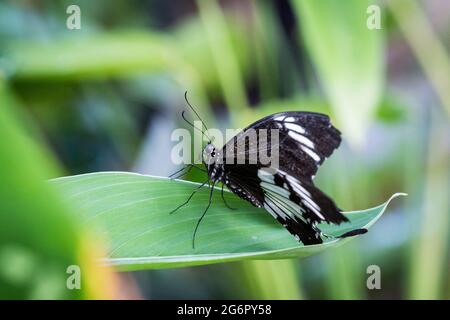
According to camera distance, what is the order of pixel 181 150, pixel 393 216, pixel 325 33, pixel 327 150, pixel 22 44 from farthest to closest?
pixel 393 216 < pixel 22 44 < pixel 181 150 < pixel 325 33 < pixel 327 150

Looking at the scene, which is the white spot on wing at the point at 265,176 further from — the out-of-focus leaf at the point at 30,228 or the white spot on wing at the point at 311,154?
the out-of-focus leaf at the point at 30,228

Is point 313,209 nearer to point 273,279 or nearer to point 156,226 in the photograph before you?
point 156,226

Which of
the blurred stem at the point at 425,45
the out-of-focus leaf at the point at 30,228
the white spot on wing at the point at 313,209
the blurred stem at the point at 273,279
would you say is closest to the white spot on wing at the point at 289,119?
the white spot on wing at the point at 313,209

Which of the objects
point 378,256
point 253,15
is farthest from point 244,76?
point 378,256

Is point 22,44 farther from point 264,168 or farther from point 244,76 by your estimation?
point 264,168

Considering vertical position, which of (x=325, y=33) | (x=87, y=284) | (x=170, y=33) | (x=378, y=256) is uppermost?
(x=170, y=33)

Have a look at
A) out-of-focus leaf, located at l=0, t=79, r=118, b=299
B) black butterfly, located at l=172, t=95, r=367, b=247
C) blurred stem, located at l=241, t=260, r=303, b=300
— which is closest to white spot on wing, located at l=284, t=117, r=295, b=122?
black butterfly, located at l=172, t=95, r=367, b=247
